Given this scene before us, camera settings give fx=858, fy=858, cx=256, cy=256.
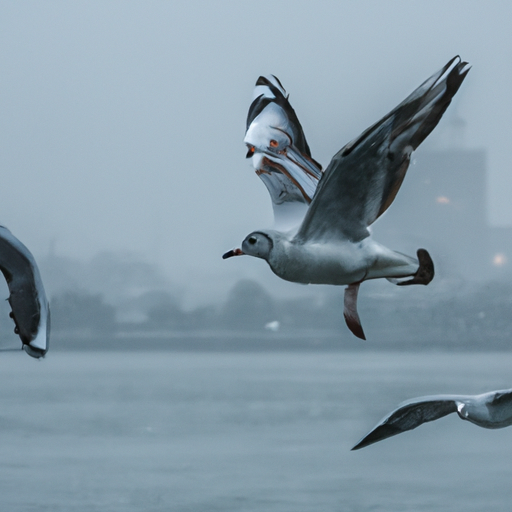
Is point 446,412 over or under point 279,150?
under

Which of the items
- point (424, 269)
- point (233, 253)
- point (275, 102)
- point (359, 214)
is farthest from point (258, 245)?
point (275, 102)

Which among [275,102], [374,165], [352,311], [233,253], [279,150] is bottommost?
[352,311]

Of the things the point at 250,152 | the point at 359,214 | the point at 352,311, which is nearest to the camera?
the point at 359,214

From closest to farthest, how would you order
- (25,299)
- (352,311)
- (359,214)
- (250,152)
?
1. (25,299)
2. (359,214)
3. (352,311)
4. (250,152)

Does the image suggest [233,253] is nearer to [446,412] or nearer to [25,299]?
[25,299]

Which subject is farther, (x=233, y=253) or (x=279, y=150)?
(x=279, y=150)

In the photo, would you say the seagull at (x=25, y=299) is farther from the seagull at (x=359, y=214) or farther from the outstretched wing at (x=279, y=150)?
the outstretched wing at (x=279, y=150)

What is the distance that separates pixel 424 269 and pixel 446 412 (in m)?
0.31

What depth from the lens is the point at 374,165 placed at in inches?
60.7

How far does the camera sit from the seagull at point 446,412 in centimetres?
173

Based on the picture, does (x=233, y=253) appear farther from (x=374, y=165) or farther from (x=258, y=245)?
(x=374, y=165)

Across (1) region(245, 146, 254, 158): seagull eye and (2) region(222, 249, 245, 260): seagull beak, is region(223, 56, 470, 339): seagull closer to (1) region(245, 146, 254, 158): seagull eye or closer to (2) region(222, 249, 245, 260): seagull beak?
(2) region(222, 249, 245, 260): seagull beak

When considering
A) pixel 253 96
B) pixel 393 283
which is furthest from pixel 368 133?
pixel 253 96

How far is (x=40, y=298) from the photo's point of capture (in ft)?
5.06
